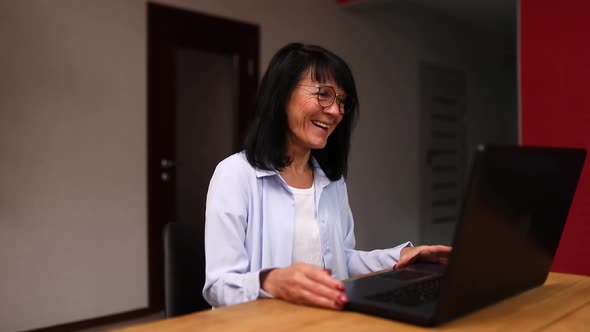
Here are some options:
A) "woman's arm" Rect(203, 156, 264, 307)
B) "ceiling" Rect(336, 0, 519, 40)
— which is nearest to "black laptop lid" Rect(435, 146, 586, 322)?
"woman's arm" Rect(203, 156, 264, 307)

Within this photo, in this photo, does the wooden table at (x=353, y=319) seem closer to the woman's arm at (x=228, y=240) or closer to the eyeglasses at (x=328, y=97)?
the woman's arm at (x=228, y=240)

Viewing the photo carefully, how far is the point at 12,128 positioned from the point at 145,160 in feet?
2.68

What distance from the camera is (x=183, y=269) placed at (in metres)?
1.29

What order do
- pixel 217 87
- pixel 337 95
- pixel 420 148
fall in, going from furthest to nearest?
pixel 420 148
pixel 217 87
pixel 337 95

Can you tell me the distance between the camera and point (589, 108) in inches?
120

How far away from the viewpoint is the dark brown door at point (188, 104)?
11.7 ft

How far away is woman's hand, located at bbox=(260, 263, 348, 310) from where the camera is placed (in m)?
0.89

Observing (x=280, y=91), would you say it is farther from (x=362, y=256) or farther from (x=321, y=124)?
(x=362, y=256)

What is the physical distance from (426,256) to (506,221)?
1.50ft

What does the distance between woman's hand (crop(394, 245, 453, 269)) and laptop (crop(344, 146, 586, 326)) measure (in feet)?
0.54

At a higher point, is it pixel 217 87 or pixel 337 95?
pixel 217 87

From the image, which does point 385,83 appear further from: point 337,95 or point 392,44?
point 337,95

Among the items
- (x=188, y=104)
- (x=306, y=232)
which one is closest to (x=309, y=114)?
(x=306, y=232)

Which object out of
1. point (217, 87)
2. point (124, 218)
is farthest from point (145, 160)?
point (217, 87)
